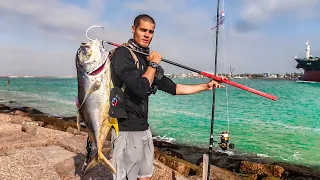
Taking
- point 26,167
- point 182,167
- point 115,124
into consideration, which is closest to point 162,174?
point 182,167

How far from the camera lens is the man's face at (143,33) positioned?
312 cm

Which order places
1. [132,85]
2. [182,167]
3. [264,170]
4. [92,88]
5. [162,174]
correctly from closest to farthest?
[132,85] < [92,88] < [162,174] < [182,167] < [264,170]

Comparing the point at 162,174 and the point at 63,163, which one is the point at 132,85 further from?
the point at 63,163

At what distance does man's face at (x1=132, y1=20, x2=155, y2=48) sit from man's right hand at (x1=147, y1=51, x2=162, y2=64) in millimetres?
151

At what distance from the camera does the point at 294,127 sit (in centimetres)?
2400

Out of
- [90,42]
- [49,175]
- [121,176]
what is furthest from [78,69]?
[49,175]

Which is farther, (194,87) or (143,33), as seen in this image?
(194,87)

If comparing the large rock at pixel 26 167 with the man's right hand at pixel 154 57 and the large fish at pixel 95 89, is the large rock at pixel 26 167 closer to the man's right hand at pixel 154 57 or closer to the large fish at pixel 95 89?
the large fish at pixel 95 89

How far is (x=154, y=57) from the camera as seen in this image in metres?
3.11

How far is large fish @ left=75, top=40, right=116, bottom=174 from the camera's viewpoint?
2863 mm

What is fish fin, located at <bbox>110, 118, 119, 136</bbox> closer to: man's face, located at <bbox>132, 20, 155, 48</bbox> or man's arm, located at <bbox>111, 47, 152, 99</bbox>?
man's arm, located at <bbox>111, 47, 152, 99</bbox>

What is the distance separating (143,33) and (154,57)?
0.99 ft

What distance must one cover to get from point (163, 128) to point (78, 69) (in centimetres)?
1885

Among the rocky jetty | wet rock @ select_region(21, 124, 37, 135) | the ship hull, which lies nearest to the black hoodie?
the rocky jetty
